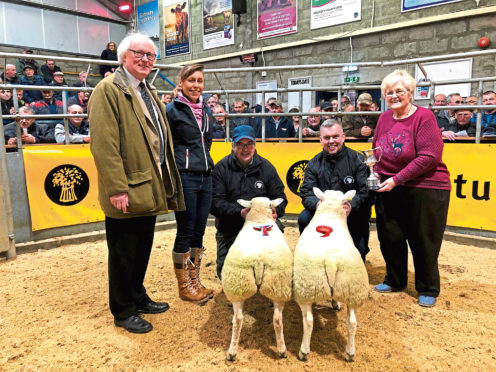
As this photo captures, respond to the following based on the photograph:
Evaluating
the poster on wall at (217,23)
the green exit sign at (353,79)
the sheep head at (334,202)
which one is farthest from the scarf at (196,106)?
the poster on wall at (217,23)

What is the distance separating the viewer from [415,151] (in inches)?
120

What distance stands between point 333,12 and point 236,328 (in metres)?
10.7

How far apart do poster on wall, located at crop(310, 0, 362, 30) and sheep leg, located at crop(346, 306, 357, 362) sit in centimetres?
1010

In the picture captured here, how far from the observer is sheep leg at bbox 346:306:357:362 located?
2.22 m

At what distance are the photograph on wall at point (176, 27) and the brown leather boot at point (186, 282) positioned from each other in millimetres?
13471

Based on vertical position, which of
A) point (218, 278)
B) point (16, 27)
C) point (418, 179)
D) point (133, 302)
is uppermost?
point (16, 27)

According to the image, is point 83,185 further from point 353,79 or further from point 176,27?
point 176,27

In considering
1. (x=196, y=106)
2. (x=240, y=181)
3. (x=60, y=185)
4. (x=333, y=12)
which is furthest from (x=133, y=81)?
(x=333, y=12)

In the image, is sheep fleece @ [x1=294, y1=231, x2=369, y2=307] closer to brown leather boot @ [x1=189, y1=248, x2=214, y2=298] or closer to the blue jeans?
the blue jeans

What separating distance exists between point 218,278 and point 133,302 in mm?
1183

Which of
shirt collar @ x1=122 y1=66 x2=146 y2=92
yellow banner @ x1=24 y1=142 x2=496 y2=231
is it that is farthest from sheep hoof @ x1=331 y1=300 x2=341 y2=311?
yellow banner @ x1=24 y1=142 x2=496 y2=231

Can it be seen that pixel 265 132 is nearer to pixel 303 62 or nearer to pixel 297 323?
pixel 297 323

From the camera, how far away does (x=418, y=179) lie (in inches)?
122

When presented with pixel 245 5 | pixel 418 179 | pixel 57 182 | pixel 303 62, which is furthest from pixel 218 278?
pixel 245 5
